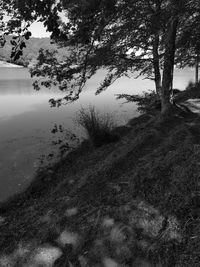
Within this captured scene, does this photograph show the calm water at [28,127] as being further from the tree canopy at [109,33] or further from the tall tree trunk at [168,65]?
the tall tree trunk at [168,65]

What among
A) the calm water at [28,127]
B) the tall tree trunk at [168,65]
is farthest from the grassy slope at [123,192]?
the tall tree trunk at [168,65]

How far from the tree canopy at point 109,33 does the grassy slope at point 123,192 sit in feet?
6.64

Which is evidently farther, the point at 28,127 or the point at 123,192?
the point at 28,127

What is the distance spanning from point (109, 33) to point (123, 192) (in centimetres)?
563

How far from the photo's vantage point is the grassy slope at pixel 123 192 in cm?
321

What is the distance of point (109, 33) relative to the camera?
808 cm

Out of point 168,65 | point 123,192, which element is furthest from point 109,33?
point 123,192

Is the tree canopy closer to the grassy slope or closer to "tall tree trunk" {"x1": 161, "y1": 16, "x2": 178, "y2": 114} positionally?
"tall tree trunk" {"x1": 161, "y1": 16, "x2": 178, "y2": 114}

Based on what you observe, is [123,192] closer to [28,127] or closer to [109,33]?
[109,33]

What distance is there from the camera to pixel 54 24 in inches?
107

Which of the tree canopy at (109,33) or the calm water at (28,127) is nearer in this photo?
the tree canopy at (109,33)

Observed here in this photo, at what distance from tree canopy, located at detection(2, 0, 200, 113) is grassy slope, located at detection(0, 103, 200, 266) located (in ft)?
6.64

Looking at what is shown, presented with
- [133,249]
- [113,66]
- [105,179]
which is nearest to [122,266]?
[133,249]

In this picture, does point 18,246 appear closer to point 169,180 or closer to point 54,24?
point 169,180
